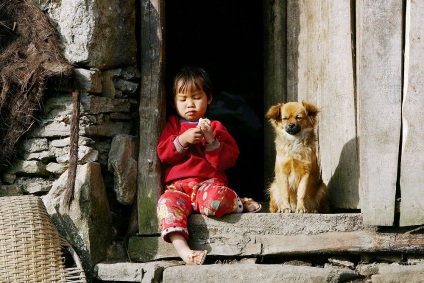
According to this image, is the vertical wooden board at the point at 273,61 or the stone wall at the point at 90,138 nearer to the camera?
the stone wall at the point at 90,138

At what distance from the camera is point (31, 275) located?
A: 4.01 m

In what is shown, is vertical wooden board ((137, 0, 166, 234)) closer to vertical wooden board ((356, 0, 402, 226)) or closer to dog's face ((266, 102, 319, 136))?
dog's face ((266, 102, 319, 136))

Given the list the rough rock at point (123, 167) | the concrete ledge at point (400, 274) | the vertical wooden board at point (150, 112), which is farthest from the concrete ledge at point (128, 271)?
the concrete ledge at point (400, 274)

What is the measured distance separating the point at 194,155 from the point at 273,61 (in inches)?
44.9

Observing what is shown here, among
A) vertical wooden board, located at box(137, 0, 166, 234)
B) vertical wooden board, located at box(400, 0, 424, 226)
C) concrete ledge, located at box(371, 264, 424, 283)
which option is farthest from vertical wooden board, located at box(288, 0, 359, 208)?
vertical wooden board, located at box(137, 0, 166, 234)

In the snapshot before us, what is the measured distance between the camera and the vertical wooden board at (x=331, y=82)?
15.5ft

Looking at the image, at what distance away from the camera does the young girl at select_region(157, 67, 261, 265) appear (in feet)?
14.2

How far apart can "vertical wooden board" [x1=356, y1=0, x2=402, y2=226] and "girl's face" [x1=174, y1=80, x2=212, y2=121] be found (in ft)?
3.80

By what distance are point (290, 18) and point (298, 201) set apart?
1547mm

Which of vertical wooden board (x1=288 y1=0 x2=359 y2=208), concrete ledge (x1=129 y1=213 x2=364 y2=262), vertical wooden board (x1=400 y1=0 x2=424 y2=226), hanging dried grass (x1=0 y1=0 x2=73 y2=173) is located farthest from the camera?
vertical wooden board (x1=288 y1=0 x2=359 y2=208)

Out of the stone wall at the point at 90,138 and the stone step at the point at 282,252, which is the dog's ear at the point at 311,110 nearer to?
the stone step at the point at 282,252

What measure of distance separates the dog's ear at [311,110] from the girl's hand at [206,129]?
0.66 metres

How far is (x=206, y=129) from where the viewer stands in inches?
178

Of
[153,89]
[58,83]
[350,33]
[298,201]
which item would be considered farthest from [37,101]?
[350,33]
